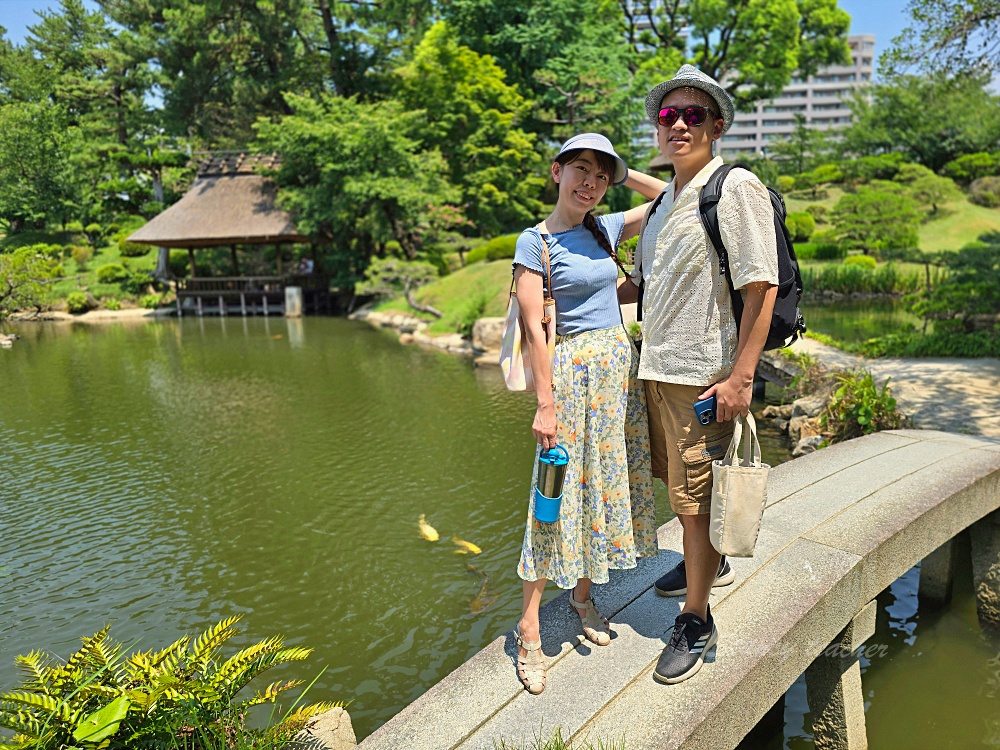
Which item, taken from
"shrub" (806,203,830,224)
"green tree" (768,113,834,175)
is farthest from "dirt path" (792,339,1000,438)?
"green tree" (768,113,834,175)

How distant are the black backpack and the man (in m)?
0.02

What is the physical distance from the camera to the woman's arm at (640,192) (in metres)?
2.46

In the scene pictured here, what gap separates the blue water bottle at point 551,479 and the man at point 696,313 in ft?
1.16

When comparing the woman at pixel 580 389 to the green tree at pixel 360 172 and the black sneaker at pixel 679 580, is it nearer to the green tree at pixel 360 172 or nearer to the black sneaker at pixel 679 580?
the black sneaker at pixel 679 580

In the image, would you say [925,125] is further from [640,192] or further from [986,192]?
[640,192]

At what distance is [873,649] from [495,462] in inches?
141

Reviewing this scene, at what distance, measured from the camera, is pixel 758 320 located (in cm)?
195

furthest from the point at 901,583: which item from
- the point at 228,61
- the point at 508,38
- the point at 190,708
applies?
the point at 228,61

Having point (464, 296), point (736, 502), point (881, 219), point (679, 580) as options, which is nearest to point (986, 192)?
point (881, 219)

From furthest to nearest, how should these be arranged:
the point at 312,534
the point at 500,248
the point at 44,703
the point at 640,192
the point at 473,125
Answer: the point at 473,125, the point at 500,248, the point at 312,534, the point at 640,192, the point at 44,703

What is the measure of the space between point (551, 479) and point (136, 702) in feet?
4.40

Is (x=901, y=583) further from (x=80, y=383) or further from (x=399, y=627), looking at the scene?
(x=80, y=383)

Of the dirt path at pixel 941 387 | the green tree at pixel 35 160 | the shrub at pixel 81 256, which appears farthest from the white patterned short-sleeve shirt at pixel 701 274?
the green tree at pixel 35 160

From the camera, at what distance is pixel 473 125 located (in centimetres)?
2155
